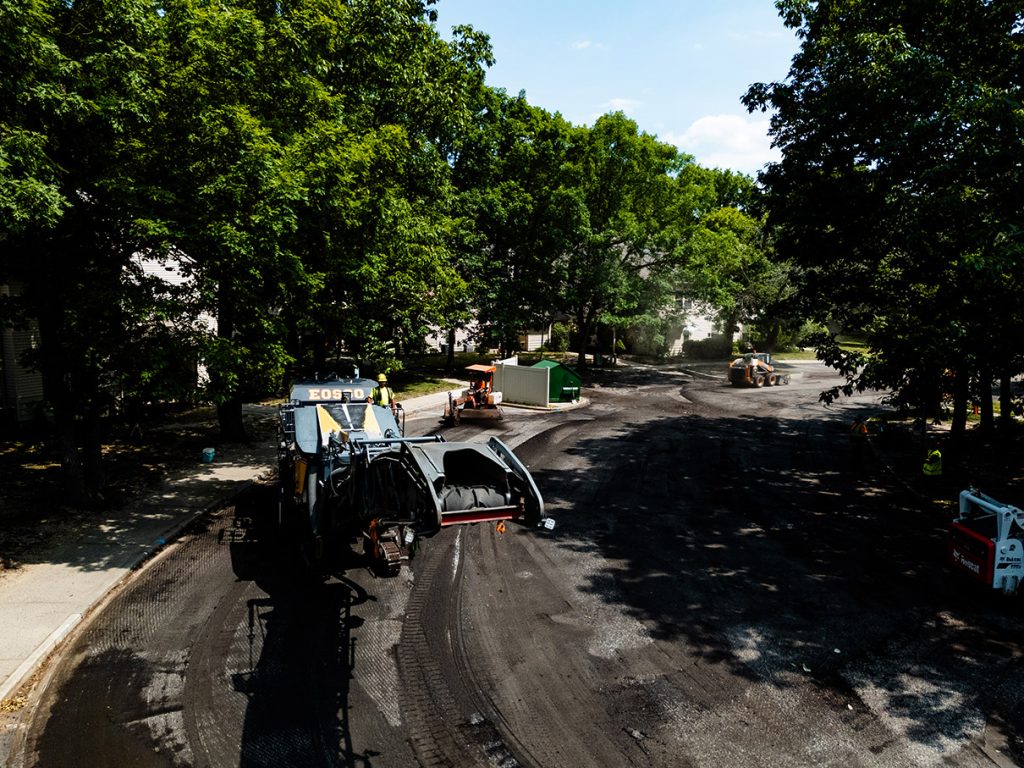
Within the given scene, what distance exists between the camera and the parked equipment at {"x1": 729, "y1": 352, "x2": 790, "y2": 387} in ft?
118

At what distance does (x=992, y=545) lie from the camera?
1020 cm

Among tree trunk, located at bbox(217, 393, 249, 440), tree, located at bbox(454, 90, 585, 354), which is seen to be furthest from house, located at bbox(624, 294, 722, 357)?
tree trunk, located at bbox(217, 393, 249, 440)

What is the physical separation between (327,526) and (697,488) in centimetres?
1047

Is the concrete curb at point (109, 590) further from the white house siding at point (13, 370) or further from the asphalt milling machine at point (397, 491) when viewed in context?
the white house siding at point (13, 370)

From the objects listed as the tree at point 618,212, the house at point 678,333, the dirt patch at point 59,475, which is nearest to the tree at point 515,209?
the tree at point 618,212

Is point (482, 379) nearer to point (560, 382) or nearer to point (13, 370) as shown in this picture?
point (560, 382)

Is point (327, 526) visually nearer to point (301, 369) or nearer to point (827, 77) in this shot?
point (301, 369)

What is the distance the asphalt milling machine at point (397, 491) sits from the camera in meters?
7.55

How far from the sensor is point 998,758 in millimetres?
6793

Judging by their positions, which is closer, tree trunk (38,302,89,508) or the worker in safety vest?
tree trunk (38,302,89,508)

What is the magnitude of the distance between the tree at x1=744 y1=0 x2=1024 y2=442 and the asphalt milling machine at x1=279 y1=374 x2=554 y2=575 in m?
8.74

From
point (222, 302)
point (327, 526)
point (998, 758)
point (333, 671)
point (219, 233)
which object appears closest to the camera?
point (998, 758)

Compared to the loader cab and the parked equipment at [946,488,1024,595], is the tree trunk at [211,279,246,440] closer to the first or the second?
the loader cab

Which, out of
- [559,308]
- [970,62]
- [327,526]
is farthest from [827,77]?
[559,308]
